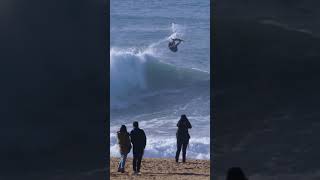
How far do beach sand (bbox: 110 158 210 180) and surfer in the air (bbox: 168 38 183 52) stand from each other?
13.9 meters

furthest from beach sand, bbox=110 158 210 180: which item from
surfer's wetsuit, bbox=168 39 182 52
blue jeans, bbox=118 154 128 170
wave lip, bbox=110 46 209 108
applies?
surfer's wetsuit, bbox=168 39 182 52

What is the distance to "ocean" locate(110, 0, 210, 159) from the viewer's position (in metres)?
25.0

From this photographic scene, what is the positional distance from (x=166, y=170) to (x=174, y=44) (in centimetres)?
1617

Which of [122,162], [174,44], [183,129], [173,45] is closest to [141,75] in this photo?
[173,45]

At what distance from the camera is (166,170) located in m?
17.1

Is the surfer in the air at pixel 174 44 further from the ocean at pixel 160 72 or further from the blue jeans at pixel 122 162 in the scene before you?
the blue jeans at pixel 122 162

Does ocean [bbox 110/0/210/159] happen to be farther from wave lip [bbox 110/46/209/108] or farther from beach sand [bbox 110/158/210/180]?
beach sand [bbox 110/158/210/180]

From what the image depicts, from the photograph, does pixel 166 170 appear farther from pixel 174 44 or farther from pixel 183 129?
pixel 174 44

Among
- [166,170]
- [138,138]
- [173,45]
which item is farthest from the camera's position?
[173,45]
